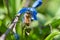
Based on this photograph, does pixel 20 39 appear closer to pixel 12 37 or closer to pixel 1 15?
pixel 12 37

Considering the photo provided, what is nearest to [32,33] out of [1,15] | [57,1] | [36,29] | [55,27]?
[36,29]

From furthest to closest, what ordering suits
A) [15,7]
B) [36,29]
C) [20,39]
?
1. [15,7]
2. [36,29]
3. [20,39]

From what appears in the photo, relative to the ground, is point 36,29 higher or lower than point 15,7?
lower

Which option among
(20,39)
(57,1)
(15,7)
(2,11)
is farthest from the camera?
(57,1)

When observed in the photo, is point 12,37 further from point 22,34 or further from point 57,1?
point 57,1

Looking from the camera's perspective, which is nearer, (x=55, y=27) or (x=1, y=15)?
(x=55, y=27)

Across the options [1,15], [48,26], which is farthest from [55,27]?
[1,15]
